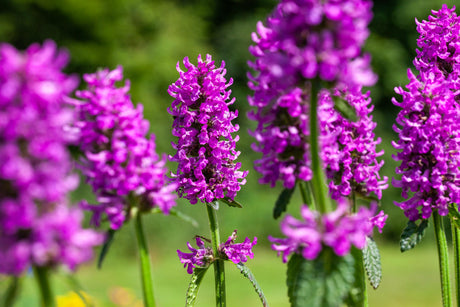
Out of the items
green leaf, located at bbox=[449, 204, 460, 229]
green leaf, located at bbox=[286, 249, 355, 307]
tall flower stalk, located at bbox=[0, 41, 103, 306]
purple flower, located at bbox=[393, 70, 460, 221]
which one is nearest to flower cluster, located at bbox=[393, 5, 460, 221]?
purple flower, located at bbox=[393, 70, 460, 221]

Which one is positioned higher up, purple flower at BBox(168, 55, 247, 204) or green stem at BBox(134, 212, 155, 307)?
purple flower at BBox(168, 55, 247, 204)

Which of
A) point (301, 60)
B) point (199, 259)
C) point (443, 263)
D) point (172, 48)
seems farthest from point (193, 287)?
point (172, 48)

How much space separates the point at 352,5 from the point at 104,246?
1.45 m

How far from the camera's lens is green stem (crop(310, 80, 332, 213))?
2.56 meters

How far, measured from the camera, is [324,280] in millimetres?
2646

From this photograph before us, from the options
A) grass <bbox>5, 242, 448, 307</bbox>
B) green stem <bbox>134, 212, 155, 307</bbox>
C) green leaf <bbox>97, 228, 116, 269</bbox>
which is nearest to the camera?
green leaf <bbox>97, 228, 116, 269</bbox>

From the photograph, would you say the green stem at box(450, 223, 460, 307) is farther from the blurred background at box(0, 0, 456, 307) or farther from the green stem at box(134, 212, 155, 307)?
the blurred background at box(0, 0, 456, 307)

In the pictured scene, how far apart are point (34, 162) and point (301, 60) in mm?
1041

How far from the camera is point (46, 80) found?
7.27 feet

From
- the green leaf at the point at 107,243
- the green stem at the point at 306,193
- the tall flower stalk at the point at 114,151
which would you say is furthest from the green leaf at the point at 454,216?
the green leaf at the point at 107,243

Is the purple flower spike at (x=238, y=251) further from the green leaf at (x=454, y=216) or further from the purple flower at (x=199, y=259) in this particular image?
the green leaf at (x=454, y=216)

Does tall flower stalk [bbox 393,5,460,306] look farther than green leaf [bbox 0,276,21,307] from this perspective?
Yes

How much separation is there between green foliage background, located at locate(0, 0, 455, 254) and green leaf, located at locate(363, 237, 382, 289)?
17.9 metres

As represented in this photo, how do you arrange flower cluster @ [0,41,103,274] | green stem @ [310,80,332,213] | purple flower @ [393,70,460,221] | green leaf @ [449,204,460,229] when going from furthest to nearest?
1. green leaf @ [449,204,460,229]
2. purple flower @ [393,70,460,221]
3. green stem @ [310,80,332,213]
4. flower cluster @ [0,41,103,274]
